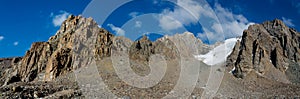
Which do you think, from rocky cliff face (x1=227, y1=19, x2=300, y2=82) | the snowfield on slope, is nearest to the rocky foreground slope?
rocky cliff face (x1=227, y1=19, x2=300, y2=82)

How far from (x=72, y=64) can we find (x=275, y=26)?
66551 millimetres

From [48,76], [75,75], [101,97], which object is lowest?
[101,97]

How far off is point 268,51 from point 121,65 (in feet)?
209

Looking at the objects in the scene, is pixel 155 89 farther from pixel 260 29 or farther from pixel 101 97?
pixel 260 29

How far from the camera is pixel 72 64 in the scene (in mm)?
52094

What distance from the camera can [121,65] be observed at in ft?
90.7

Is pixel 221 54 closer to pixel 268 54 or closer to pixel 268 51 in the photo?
pixel 268 51

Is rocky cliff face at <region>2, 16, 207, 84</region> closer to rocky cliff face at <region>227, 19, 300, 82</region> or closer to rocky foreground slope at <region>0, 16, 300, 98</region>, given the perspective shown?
rocky foreground slope at <region>0, 16, 300, 98</region>

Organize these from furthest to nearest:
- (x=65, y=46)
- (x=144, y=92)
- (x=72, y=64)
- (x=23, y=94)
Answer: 1. (x=65, y=46)
2. (x=72, y=64)
3. (x=144, y=92)
4. (x=23, y=94)

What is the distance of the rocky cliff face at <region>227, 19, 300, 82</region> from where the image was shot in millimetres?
64312

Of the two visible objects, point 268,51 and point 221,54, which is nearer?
point 268,51

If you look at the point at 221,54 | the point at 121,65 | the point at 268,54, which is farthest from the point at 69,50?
the point at 221,54

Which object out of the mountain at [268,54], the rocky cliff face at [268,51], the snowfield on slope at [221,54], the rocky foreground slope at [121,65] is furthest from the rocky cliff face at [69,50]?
the snowfield on slope at [221,54]

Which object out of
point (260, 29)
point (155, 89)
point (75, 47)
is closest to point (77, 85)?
point (155, 89)
